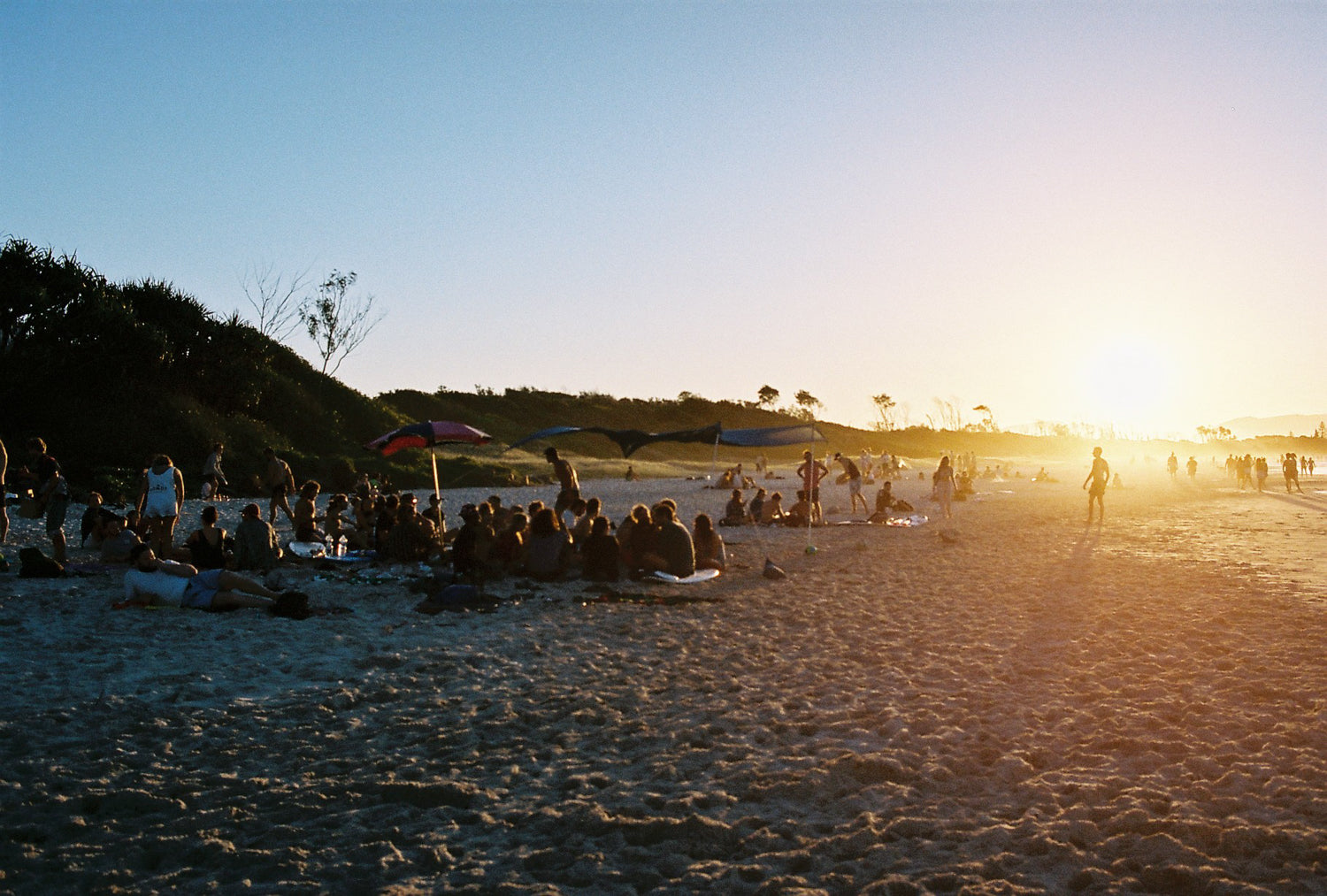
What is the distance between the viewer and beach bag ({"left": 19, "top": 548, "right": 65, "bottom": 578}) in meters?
9.95

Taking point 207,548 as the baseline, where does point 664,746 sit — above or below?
below

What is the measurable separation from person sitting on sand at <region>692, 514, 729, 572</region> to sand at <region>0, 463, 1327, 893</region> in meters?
1.99

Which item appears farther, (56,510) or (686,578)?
(56,510)

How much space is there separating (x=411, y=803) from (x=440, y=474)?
98.6ft

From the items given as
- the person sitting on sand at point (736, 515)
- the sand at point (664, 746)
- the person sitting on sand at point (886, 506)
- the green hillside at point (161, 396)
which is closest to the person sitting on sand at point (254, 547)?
the sand at point (664, 746)

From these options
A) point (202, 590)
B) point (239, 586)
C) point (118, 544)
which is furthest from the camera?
point (118, 544)

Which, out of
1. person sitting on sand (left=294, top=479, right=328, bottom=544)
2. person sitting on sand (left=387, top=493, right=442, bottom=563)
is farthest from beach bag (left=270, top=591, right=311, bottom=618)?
person sitting on sand (left=294, top=479, right=328, bottom=544)

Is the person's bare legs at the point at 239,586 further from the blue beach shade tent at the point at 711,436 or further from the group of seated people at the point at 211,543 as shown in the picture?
the blue beach shade tent at the point at 711,436

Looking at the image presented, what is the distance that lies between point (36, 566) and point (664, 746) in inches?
324

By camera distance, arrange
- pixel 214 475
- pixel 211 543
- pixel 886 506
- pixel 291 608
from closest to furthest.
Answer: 1. pixel 291 608
2. pixel 211 543
3. pixel 886 506
4. pixel 214 475

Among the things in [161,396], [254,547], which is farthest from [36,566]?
[161,396]

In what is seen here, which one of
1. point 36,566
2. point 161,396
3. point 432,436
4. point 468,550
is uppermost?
point 161,396

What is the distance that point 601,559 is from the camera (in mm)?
11000

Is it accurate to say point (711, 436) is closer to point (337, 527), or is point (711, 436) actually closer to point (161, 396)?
point (337, 527)
